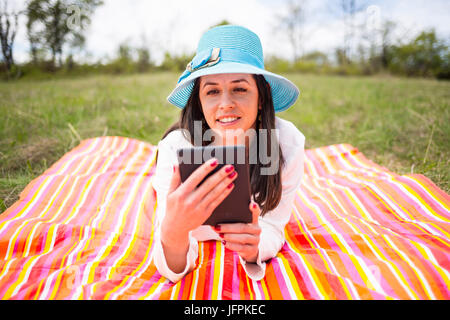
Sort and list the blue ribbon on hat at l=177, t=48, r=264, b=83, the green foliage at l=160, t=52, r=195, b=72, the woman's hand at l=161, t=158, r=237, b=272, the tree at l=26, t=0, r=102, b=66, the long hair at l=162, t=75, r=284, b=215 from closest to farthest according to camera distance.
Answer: the woman's hand at l=161, t=158, r=237, b=272 < the blue ribbon on hat at l=177, t=48, r=264, b=83 < the long hair at l=162, t=75, r=284, b=215 < the tree at l=26, t=0, r=102, b=66 < the green foliage at l=160, t=52, r=195, b=72

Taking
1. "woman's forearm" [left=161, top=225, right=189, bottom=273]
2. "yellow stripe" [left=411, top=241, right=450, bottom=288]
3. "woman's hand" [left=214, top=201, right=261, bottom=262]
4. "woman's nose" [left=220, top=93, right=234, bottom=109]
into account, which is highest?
"woman's nose" [left=220, top=93, right=234, bottom=109]

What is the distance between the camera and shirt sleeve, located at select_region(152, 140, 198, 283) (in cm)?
128

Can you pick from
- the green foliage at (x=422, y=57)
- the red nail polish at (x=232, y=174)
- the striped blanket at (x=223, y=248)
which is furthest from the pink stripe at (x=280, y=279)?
the green foliage at (x=422, y=57)

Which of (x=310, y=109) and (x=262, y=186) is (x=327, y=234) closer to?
(x=262, y=186)

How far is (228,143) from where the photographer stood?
152cm

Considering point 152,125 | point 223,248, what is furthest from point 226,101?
point 152,125

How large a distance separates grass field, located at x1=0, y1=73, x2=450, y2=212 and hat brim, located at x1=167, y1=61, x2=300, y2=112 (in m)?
1.60

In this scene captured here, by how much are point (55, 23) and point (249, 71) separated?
4814 millimetres

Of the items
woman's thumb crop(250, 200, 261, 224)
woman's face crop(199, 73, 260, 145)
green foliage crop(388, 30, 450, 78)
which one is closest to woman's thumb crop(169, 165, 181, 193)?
woman's thumb crop(250, 200, 261, 224)

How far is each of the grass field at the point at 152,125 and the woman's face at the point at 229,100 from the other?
1845 mm

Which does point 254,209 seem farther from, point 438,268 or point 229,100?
point 438,268

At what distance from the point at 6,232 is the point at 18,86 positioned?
14.3ft

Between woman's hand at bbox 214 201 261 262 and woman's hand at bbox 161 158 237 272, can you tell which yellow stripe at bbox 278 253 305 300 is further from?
woman's hand at bbox 161 158 237 272
